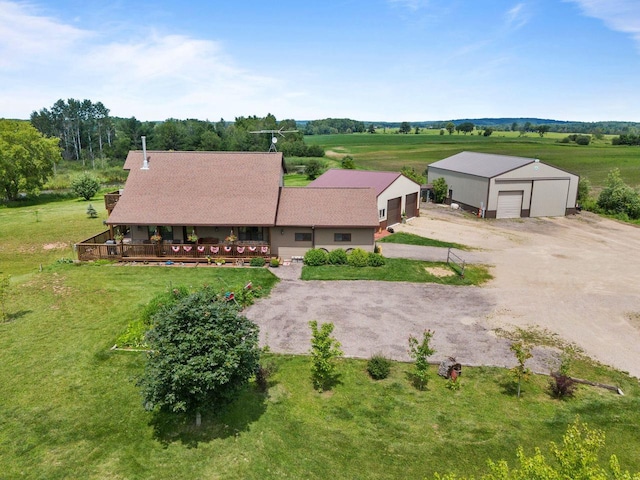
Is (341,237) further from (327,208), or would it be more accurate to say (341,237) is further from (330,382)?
(330,382)

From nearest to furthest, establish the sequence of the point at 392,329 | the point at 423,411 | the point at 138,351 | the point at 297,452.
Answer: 1. the point at 297,452
2. the point at 423,411
3. the point at 138,351
4. the point at 392,329

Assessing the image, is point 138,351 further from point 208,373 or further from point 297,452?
point 297,452

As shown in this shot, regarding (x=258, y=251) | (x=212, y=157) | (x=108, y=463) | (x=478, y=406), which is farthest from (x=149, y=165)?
(x=478, y=406)

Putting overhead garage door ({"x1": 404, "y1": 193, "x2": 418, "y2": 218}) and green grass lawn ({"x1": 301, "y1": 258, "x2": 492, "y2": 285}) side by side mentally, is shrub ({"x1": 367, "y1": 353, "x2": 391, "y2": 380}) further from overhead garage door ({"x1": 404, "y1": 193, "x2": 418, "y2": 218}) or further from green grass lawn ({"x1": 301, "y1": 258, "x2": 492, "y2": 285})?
overhead garage door ({"x1": 404, "y1": 193, "x2": 418, "y2": 218})

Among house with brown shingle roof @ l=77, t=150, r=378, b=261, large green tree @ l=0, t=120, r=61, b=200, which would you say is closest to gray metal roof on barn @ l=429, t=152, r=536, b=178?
house with brown shingle roof @ l=77, t=150, r=378, b=261

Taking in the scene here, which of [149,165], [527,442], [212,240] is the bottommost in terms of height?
[527,442]

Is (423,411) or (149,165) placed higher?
(149,165)

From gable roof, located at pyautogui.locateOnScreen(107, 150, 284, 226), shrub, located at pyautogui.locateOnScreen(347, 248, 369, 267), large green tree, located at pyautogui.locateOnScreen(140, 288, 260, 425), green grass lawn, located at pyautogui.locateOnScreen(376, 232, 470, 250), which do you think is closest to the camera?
large green tree, located at pyautogui.locateOnScreen(140, 288, 260, 425)
